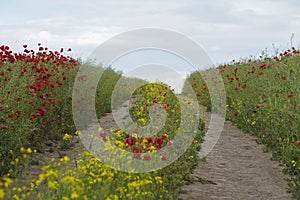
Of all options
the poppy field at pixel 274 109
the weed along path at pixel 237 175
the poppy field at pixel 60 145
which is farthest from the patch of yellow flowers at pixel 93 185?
the poppy field at pixel 274 109

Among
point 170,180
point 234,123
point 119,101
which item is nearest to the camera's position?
point 170,180

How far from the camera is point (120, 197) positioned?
17.0ft

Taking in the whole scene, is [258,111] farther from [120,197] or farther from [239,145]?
[120,197]

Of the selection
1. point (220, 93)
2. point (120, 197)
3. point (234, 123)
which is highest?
point (220, 93)

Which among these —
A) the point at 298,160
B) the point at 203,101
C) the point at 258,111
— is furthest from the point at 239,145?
the point at 203,101

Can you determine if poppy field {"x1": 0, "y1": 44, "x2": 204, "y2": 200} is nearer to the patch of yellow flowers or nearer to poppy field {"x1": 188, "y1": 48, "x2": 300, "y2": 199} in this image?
the patch of yellow flowers

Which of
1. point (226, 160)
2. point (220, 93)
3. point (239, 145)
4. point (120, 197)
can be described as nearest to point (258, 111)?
point (239, 145)

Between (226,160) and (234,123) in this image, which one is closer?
(226,160)

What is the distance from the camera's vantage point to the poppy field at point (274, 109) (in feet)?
27.0

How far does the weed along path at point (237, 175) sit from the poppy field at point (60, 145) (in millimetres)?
299

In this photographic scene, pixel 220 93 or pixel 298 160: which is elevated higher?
pixel 220 93

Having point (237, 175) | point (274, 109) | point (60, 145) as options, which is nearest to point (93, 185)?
point (237, 175)

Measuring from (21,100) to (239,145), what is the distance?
502cm

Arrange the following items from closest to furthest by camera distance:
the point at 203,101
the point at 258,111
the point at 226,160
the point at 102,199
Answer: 1. the point at 102,199
2. the point at 226,160
3. the point at 258,111
4. the point at 203,101
